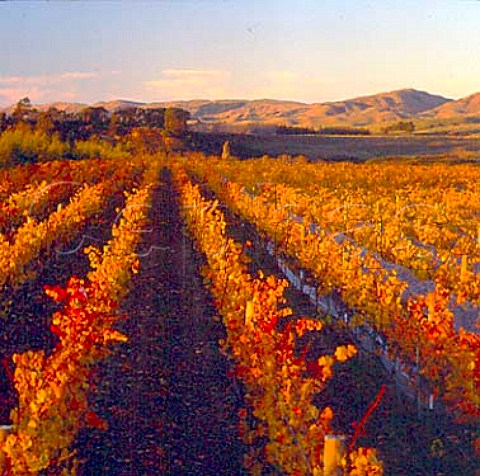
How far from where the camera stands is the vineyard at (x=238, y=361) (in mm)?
5758

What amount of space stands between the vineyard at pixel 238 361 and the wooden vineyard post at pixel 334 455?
0.01 meters

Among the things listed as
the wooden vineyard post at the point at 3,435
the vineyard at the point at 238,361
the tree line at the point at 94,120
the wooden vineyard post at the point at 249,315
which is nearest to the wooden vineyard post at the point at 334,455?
the vineyard at the point at 238,361

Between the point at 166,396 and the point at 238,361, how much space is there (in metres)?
0.87

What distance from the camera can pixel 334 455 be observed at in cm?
454

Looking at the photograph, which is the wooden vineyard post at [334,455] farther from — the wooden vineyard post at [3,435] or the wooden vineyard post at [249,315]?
the wooden vineyard post at [249,315]

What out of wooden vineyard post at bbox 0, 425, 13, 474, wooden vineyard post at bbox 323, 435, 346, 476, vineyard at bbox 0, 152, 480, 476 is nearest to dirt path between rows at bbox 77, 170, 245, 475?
vineyard at bbox 0, 152, 480, 476

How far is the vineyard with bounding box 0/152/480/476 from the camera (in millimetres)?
5758

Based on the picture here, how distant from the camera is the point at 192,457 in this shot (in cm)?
622

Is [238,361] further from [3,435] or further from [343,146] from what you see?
[343,146]

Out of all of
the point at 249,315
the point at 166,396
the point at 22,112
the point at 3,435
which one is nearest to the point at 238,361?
the point at 166,396

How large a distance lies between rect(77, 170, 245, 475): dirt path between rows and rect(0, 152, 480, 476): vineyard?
2 cm

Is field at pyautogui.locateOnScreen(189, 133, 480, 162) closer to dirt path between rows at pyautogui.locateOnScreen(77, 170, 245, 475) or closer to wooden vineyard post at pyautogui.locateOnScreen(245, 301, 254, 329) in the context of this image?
dirt path between rows at pyautogui.locateOnScreen(77, 170, 245, 475)

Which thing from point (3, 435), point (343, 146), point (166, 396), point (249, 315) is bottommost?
point (343, 146)

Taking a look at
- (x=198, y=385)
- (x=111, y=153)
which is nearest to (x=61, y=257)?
(x=198, y=385)
